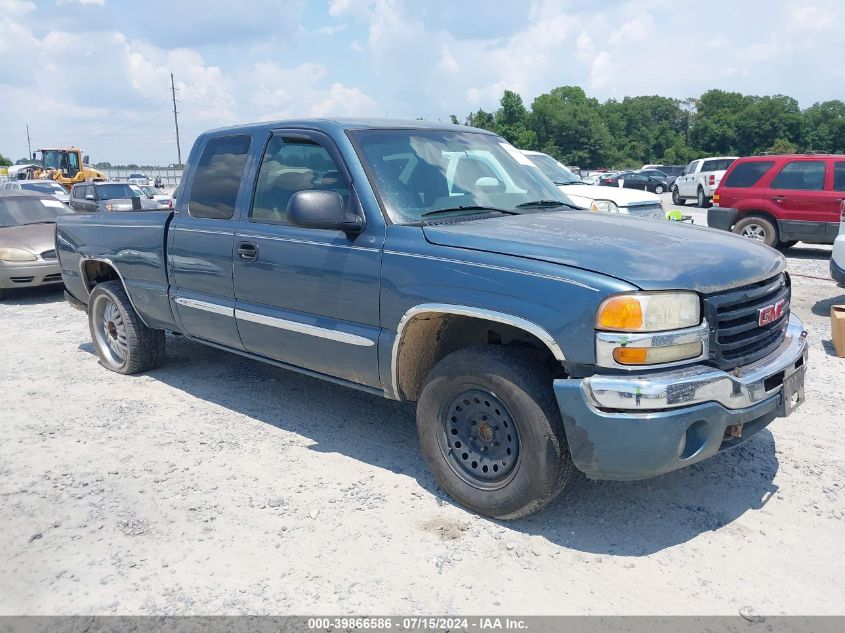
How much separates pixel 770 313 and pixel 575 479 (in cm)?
138

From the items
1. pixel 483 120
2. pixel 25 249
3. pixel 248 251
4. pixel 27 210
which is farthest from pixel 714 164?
pixel 483 120

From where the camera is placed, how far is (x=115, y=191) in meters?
19.1

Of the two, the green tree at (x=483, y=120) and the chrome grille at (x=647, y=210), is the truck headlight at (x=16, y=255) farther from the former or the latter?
the green tree at (x=483, y=120)

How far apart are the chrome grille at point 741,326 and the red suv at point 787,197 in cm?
884

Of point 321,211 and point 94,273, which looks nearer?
point 321,211

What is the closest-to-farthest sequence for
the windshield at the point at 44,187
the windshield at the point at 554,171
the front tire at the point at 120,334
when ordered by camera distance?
the front tire at the point at 120,334, the windshield at the point at 554,171, the windshield at the point at 44,187

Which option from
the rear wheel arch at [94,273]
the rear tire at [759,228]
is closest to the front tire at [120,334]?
the rear wheel arch at [94,273]

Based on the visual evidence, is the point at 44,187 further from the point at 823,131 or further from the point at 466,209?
the point at 823,131

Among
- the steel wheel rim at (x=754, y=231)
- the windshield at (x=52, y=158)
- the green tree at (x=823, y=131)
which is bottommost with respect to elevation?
the steel wheel rim at (x=754, y=231)

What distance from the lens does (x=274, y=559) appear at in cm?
333

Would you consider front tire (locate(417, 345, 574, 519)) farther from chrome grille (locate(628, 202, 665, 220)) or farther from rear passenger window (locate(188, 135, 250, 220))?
chrome grille (locate(628, 202, 665, 220))

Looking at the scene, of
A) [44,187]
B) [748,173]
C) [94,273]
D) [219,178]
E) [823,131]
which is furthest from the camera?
[823,131]

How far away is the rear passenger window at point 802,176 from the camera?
12031mm

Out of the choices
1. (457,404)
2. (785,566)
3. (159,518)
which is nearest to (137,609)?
(159,518)
